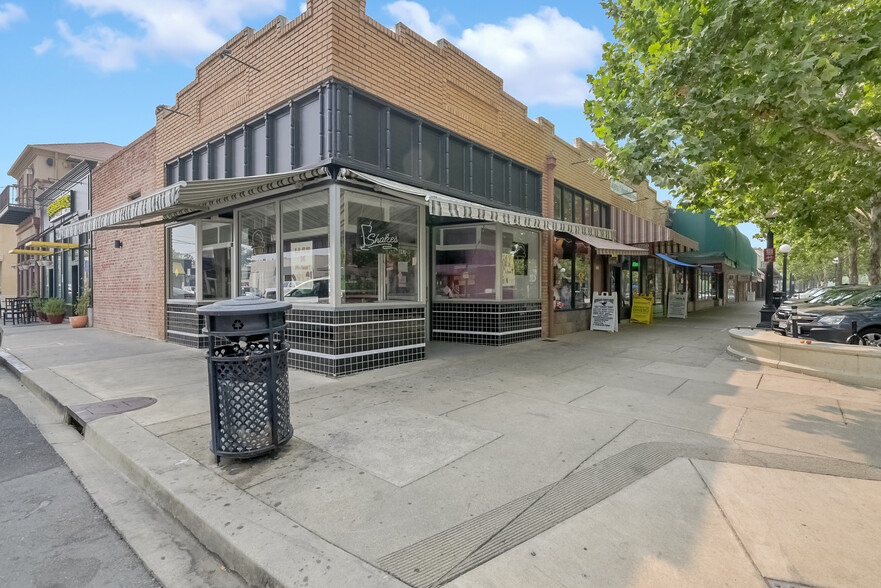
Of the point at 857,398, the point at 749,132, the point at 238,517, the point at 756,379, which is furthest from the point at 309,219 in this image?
the point at 857,398

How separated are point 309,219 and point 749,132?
6759 millimetres

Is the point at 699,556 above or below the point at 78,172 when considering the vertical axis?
below

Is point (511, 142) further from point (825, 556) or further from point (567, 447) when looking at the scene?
point (825, 556)

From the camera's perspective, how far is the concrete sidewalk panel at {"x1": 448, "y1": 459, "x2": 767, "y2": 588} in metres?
2.23

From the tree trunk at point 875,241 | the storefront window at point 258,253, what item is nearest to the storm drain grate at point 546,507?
the storefront window at point 258,253

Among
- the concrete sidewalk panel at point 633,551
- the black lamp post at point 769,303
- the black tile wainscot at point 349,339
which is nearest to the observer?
the concrete sidewalk panel at point 633,551

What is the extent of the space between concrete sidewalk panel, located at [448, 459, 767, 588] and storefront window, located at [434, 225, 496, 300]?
714cm

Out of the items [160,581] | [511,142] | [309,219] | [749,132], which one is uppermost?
[511,142]

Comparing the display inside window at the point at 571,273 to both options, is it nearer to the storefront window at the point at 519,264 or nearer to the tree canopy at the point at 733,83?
the storefront window at the point at 519,264

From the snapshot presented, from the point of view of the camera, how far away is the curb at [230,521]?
2.29 meters

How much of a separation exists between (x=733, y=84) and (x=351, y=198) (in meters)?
5.54

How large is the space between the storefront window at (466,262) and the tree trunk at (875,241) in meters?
13.9

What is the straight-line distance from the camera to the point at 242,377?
349cm

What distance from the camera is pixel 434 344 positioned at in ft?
32.7
